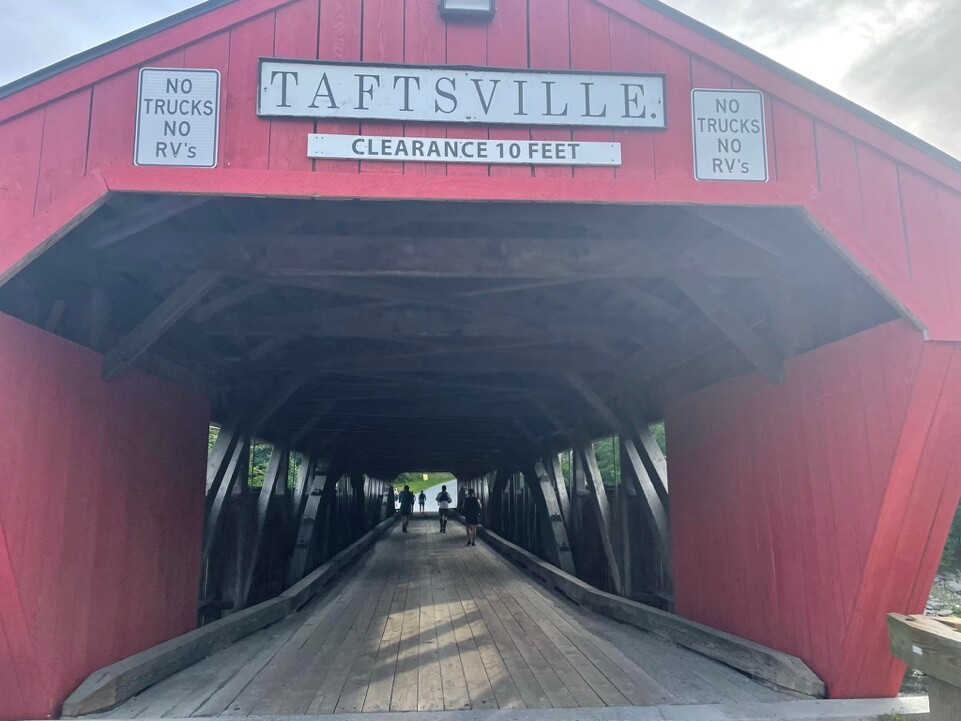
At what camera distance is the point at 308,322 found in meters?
5.49

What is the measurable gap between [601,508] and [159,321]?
5.51 m

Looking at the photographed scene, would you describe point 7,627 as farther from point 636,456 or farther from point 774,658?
point 636,456

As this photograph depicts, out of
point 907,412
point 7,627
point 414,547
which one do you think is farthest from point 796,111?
point 414,547

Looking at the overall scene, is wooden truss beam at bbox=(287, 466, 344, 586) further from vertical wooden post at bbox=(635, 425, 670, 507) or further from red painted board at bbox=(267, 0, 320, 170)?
red painted board at bbox=(267, 0, 320, 170)

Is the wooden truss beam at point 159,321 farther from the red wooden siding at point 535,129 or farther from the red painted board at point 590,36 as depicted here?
the red painted board at point 590,36

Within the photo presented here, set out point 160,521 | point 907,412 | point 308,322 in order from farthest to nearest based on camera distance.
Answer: point 308,322 → point 160,521 → point 907,412

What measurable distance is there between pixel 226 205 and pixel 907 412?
3203mm

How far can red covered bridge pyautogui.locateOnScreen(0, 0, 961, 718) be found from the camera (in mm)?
3170

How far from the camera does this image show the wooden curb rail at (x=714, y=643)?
12.9 feet

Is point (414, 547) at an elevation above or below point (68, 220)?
below

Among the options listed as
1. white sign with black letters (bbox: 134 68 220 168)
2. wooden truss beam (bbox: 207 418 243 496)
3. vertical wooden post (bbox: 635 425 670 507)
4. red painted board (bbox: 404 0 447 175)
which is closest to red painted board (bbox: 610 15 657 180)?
red painted board (bbox: 404 0 447 175)

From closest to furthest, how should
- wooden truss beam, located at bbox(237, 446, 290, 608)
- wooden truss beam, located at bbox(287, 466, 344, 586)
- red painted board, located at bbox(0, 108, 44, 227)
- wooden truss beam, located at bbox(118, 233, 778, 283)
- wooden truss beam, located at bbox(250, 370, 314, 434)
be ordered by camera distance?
red painted board, located at bbox(0, 108, 44, 227) → wooden truss beam, located at bbox(118, 233, 778, 283) → wooden truss beam, located at bbox(250, 370, 314, 434) → wooden truss beam, located at bbox(237, 446, 290, 608) → wooden truss beam, located at bbox(287, 466, 344, 586)

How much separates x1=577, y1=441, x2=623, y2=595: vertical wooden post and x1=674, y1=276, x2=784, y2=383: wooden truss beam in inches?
159

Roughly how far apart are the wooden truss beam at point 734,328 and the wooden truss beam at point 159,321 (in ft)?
8.13
